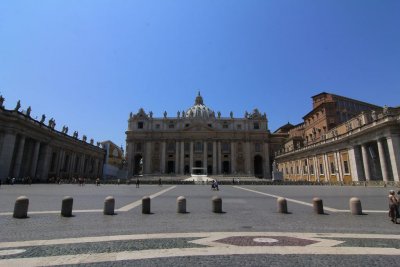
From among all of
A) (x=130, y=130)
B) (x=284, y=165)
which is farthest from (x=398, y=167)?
(x=130, y=130)

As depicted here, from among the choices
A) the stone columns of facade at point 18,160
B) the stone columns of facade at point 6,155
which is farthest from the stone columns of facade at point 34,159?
the stone columns of facade at point 6,155

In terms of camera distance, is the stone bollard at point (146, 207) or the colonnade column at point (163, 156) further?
the colonnade column at point (163, 156)

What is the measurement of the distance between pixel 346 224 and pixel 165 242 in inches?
260

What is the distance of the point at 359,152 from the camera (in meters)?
42.0

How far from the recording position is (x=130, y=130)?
9231cm

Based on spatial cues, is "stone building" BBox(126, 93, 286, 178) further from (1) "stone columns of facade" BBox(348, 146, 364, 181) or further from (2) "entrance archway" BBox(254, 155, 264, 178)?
(1) "stone columns of facade" BBox(348, 146, 364, 181)

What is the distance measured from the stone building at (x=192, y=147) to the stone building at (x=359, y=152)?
27390 millimetres

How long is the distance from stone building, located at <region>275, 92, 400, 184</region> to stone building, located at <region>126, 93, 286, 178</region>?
89.9 ft

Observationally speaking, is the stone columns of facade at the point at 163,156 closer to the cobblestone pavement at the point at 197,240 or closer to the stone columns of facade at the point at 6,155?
the stone columns of facade at the point at 6,155

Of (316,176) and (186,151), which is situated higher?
(186,151)

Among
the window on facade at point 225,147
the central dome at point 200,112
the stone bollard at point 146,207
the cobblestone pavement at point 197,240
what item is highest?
the central dome at point 200,112

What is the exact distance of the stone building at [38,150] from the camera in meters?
36.0

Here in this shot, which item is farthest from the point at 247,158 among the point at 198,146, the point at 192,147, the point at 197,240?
the point at 197,240

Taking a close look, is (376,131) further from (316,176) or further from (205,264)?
(205,264)
